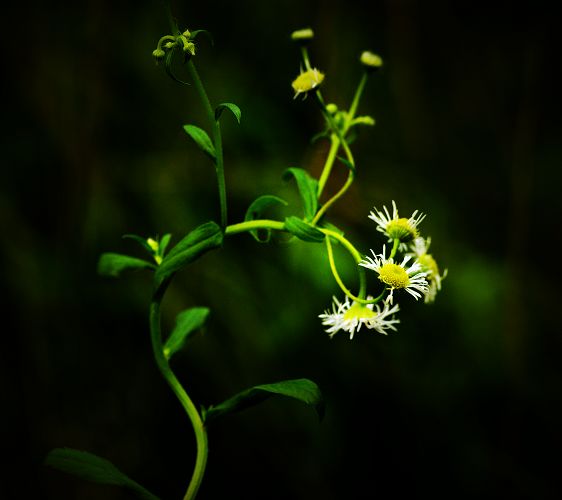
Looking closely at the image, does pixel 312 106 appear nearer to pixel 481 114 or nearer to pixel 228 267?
pixel 228 267

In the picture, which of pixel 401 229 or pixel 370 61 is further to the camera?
pixel 370 61

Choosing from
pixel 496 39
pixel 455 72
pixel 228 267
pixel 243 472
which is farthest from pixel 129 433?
pixel 496 39

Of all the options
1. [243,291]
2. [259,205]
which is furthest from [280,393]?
[243,291]

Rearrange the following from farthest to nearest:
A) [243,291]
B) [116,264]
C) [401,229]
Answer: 1. [243,291]
2. [116,264]
3. [401,229]

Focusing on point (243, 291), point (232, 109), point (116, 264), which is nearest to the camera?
point (232, 109)

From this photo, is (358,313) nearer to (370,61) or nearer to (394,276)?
(394,276)

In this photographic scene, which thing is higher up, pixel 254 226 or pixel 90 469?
pixel 254 226
